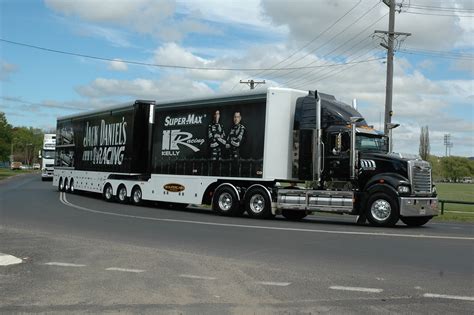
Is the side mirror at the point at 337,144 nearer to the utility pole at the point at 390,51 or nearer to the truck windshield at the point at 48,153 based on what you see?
the utility pole at the point at 390,51

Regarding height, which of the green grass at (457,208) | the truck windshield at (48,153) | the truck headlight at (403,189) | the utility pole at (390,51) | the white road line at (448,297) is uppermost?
the utility pole at (390,51)

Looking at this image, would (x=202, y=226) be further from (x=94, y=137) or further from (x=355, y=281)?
(x=94, y=137)

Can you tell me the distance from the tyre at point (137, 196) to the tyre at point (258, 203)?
6224mm

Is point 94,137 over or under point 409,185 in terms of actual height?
over

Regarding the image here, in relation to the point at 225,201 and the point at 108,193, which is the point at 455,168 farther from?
the point at 225,201

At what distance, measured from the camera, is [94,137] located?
27047mm

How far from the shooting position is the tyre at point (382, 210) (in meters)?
15.3

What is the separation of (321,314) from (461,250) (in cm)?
603

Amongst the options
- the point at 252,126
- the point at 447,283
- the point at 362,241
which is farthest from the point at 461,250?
the point at 252,126

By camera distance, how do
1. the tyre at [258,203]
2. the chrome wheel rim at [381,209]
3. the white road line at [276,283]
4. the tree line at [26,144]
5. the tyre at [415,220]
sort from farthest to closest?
the tree line at [26,144] < the tyre at [258,203] < the tyre at [415,220] < the chrome wheel rim at [381,209] < the white road line at [276,283]

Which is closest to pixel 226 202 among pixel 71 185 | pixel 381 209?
pixel 381 209

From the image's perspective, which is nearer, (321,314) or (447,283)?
(321,314)

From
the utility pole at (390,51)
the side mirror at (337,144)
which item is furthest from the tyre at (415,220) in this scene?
the utility pole at (390,51)

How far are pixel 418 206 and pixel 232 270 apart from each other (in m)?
8.79
